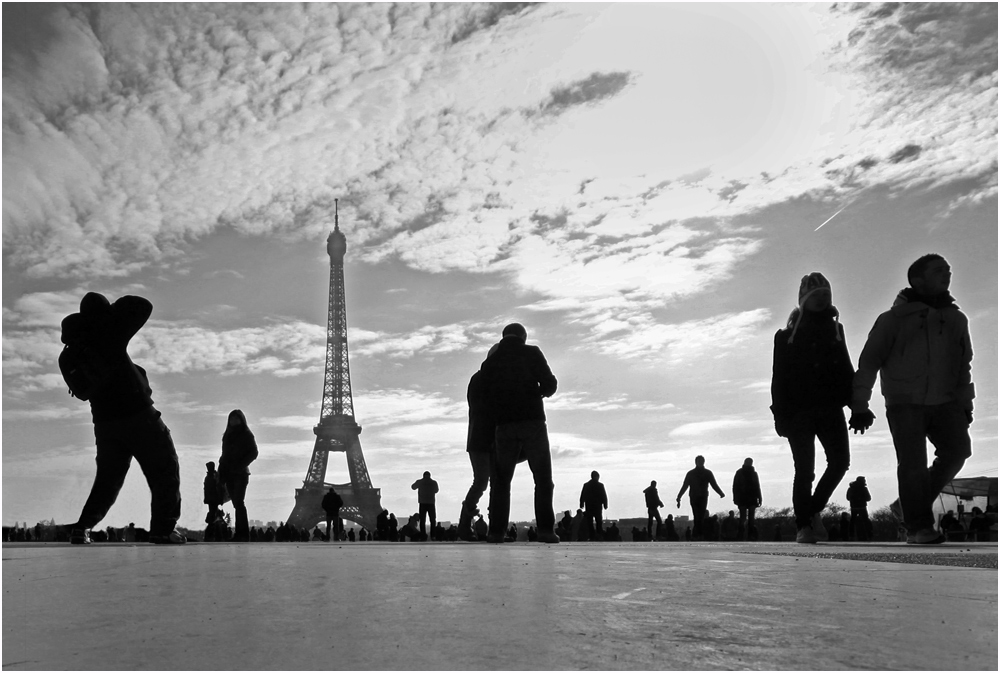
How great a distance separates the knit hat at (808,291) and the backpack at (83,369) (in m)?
5.44

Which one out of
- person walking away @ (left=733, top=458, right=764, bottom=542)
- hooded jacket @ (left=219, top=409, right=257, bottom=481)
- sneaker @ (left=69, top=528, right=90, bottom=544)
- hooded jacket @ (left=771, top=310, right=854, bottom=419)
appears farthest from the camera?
person walking away @ (left=733, top=458, right=764, bottom=542)

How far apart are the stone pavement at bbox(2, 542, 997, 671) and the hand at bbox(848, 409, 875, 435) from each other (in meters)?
2.85

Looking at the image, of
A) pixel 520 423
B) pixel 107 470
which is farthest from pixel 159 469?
pixel 520 423

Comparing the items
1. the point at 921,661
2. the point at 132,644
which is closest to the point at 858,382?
the point at 921,661

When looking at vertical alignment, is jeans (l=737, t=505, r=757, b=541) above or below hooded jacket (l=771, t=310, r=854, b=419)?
below

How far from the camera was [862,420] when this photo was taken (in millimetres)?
6684

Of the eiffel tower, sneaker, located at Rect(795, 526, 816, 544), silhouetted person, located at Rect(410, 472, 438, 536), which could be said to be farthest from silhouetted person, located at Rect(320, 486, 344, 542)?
the eiffel tower

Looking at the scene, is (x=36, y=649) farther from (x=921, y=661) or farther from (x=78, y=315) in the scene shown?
(x=78, y=315)

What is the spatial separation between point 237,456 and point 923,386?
9.05 metres

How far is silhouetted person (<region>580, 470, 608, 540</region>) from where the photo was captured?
15.1 metres

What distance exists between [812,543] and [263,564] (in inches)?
184

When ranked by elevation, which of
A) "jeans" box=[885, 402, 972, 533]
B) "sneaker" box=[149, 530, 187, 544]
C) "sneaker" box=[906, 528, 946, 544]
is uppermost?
"jeans" box=[885, 402, 972, 533]

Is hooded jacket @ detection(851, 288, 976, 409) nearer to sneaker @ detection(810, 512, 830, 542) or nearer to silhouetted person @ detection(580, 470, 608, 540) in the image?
sneaker @ detection(810, 512, 830, 542)

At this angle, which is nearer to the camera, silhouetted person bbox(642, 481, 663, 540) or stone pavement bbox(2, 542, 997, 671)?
stone pavement bbox(2, 542, 997, 671)
